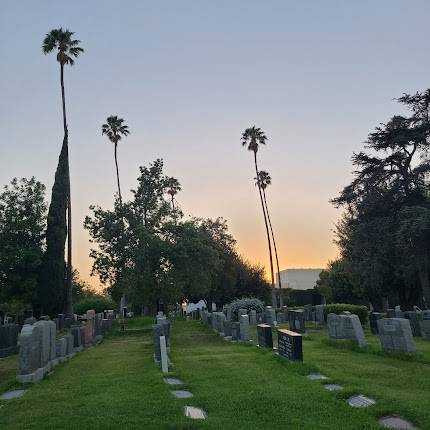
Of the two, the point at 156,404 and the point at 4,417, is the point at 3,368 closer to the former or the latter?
the point at 4,417

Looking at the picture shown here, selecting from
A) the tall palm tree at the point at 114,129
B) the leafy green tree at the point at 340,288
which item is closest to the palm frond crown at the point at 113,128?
the tall palm tree at the point at 114,129

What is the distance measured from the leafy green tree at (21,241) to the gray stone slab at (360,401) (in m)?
32.0

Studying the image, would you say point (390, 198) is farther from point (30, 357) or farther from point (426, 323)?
point (30, 357)

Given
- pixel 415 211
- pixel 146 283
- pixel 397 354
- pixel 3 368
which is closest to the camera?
pixel 397 354

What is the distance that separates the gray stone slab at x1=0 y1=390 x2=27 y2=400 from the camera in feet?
29.8

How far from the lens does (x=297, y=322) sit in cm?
2175

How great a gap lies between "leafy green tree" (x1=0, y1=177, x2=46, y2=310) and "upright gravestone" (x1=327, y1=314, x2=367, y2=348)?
2605 cm

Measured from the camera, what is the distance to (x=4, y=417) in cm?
721

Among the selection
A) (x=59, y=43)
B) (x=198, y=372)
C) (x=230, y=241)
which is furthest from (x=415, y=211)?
(x=230, y=241)

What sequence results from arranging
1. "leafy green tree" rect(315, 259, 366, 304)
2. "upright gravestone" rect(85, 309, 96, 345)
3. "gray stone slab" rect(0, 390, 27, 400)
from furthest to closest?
"leafy green tree" rect(315, 259, 366, 304) → "upright gravestone" rect(85, 309, 96, 345) → "gray stone slab" rect(0, 390, 27, 400)

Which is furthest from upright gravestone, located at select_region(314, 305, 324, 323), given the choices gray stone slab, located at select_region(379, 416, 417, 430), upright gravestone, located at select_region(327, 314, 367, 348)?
gray stone slab, located at select_region(379, 416, 417, 430)

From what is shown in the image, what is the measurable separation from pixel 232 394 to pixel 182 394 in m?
0.96

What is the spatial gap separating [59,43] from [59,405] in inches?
1392

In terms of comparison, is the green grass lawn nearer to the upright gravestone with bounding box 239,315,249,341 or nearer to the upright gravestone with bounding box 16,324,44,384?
the upright gravestone with bounding box 16,324,44,384
